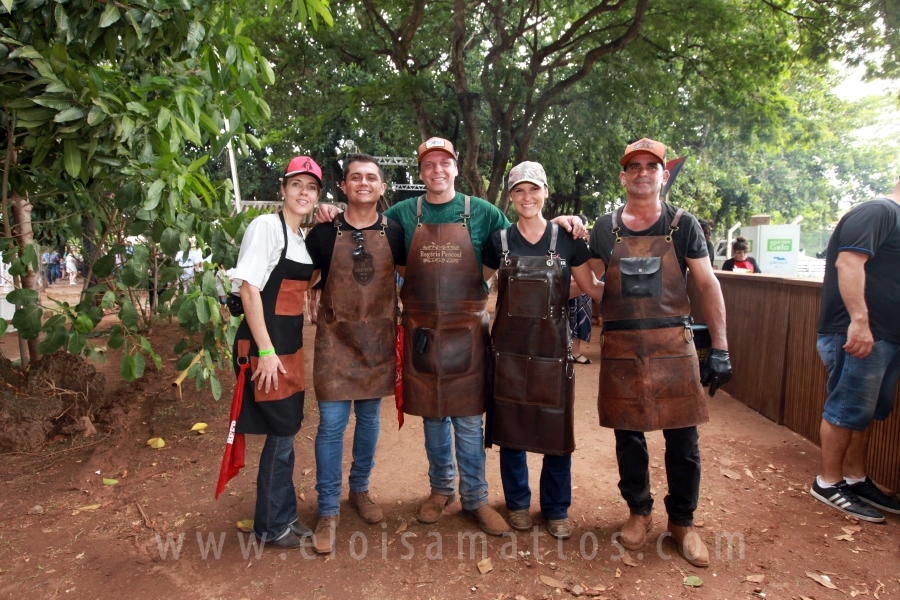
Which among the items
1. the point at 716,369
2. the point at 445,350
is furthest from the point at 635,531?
the point at 445,350

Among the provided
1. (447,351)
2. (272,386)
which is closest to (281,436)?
(272,386)

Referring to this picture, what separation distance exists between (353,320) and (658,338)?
1.51 metres

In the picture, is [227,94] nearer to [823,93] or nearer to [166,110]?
[166,110]

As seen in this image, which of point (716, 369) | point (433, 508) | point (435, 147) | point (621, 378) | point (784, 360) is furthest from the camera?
point (784, 360)

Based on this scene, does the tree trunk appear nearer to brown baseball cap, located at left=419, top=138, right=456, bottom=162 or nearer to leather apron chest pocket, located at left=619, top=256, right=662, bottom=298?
brown baseball cap, located at left=419, top=138, right=456, bottom=162

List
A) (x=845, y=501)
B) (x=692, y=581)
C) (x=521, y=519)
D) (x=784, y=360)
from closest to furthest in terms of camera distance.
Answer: (x=692, y=581), (x=521, y=519), (x=845, y=501), (x=784, y=360)

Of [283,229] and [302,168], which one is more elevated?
[302,168]

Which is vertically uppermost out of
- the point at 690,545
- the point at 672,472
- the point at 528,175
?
the point at 528,175

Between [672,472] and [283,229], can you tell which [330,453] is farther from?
[672,472]

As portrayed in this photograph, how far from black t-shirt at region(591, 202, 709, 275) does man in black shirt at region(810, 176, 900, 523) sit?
3.20 ft

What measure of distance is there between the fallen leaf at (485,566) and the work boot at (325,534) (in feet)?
2.42

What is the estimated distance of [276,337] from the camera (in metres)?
Result: 2.92

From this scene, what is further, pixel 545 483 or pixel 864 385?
pixel 864 385

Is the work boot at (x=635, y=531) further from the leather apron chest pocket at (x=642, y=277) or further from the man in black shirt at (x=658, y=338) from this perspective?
the leather apron chest pocket at (x=642, y=277)
